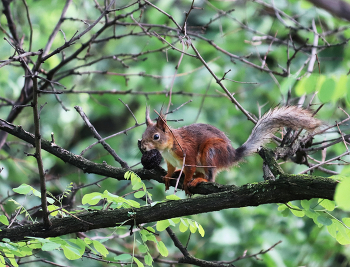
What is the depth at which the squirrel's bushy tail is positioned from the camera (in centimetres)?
250

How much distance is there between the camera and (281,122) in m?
2.70

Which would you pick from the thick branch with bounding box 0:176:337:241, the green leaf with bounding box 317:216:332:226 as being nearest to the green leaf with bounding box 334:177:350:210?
the thick branch with bounding box 0:176:337:241

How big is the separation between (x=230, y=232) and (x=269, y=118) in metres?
2.30

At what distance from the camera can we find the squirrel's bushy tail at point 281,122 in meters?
2.50

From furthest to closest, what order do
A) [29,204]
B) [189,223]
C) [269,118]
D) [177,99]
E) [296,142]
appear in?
[177,99] < [29,204] < [269,118] < [296,142] < [189,223]

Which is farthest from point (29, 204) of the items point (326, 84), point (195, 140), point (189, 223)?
point (326, 84)

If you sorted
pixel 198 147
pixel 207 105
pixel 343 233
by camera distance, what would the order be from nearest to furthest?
1. pixel 343 233
2. pixel 198 147
3. pixel 207 105

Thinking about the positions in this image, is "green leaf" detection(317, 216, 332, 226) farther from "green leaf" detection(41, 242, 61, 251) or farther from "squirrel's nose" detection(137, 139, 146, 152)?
"squirrel's nose" detection(137, 139, 146, 152)

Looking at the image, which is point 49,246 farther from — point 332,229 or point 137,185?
point 332,229

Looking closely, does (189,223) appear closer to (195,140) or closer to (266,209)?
(195,140)

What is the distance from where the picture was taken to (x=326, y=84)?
3.89 ft

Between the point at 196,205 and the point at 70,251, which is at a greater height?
the point at 196,205

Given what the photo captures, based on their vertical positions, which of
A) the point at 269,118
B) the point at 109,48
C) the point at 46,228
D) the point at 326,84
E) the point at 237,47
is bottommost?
the point at 326,84

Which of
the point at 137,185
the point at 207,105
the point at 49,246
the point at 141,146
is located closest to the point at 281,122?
the point at 141,146
